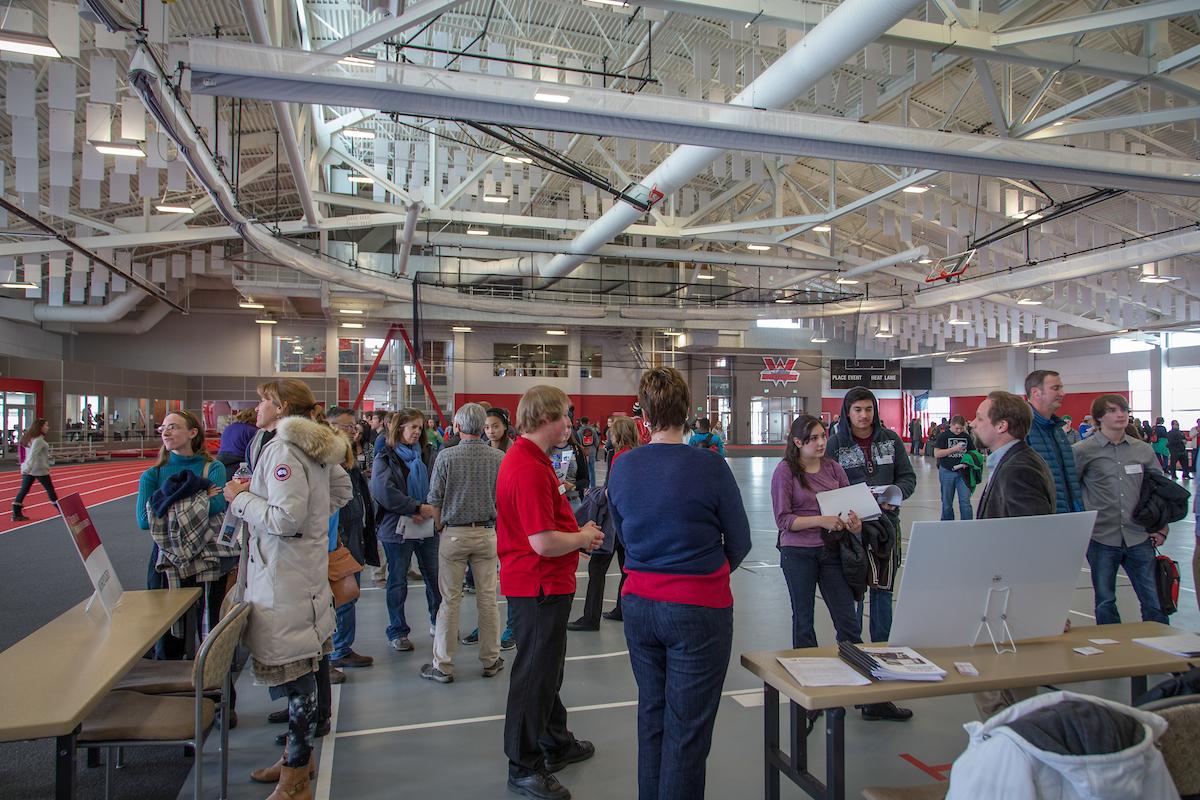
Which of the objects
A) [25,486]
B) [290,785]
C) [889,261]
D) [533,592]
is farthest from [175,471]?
[889,261]

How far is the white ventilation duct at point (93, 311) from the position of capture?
2238 centimetres

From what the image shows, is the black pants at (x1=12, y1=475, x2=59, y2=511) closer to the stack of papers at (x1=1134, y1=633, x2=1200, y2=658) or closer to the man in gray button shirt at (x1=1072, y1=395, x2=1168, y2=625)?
the man in gray button shirt at (x1=1072, y1=395, x2=1168, y2=625)

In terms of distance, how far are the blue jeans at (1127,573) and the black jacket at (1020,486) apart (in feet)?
6.19

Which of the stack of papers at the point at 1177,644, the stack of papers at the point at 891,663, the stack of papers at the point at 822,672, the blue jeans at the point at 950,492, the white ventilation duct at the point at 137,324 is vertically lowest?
the blue jeans at the point at 950,492

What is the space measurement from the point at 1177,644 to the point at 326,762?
3.48 metres

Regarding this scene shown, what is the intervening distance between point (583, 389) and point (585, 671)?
2349cm

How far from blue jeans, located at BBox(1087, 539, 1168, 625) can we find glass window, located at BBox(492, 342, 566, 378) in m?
22.9

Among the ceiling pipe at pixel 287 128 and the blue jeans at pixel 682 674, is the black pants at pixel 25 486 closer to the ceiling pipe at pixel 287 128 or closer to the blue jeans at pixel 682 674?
the ceiling pipe at pixel 287 128

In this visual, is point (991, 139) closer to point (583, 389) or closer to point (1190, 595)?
point (1190, 595)

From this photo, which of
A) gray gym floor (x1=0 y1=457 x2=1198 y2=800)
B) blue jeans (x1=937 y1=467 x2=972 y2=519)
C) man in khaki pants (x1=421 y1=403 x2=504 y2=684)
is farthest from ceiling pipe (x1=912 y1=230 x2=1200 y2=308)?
man in khaki pants (x1=421 y1=403 x2=504 y2=684)

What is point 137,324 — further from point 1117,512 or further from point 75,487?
point 1117,512

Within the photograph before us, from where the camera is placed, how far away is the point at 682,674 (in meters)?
2.19

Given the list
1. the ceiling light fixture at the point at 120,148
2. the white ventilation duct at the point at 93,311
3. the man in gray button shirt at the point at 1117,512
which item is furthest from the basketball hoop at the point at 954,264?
the white ventilation duct at the point at 93,311

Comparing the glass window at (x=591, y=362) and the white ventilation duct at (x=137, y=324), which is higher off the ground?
the white ventilation duct at (x=137, y=324)
